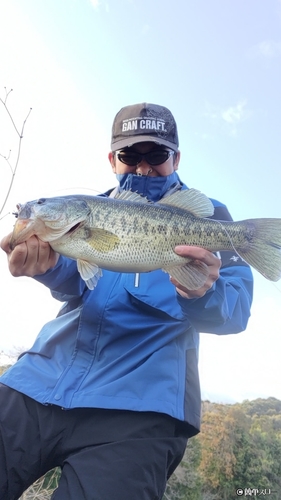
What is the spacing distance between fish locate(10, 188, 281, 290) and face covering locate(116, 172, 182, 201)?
789 mm

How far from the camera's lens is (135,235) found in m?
2.57

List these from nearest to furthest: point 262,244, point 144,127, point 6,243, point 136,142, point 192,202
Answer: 1. point 6,243
2. point 262,244
3. point 192,202
4. point 136,142
5. point 144,127

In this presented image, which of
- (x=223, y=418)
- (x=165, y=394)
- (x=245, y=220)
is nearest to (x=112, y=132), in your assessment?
(x=245, y=220)

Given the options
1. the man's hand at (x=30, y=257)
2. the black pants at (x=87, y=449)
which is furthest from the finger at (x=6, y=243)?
the black pants at (x=87, y=449)

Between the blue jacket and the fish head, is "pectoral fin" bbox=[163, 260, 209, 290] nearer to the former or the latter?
the blue jacket

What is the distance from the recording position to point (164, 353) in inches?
106

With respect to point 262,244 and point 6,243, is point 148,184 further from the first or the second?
point 6,243

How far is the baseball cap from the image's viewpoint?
351 cm

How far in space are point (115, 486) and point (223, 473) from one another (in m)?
26.0

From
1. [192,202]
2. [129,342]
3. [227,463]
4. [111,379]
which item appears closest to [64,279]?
[129,342]

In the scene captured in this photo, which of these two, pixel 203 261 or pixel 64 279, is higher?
pixel 203 261

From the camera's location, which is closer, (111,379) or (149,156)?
(111,379)

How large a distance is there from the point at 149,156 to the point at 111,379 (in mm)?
2044

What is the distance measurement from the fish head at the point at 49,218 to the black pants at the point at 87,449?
3.93ft
